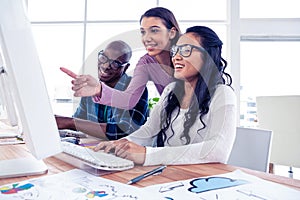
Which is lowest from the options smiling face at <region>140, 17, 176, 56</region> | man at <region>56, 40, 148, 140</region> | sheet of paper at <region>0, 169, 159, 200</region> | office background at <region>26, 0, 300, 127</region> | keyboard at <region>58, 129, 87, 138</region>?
sheet of paper at <region>0, 169, 159, 200</region>

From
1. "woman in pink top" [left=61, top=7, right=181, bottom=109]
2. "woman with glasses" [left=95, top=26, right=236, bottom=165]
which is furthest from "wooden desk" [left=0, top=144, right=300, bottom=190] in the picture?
"woman in pink top" [left=61, top=7, right=181, bottom=109]

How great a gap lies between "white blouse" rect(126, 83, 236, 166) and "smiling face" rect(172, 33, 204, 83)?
11 cm

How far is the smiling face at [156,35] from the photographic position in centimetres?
141

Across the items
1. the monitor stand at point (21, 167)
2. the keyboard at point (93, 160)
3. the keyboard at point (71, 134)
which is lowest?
the monitor stand at point (21, 167)

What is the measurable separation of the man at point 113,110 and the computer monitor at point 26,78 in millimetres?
667

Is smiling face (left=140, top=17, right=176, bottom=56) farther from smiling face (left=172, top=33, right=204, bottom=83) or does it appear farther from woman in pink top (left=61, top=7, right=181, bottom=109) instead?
smiling face (left=172, top=33, right=204, bottom=83)

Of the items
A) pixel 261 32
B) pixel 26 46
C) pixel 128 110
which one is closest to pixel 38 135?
pixel 26 46

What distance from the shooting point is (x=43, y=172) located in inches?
25.7

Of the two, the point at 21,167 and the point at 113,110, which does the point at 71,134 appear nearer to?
the point at 113,110

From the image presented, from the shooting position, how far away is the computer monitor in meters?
0.51

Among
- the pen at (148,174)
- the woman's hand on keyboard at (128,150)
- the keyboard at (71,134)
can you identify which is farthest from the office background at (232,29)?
the pen at (148,174)

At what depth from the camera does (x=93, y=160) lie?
0.68m

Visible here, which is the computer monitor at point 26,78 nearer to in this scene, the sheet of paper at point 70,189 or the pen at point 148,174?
the sheet of paper at point 70,189

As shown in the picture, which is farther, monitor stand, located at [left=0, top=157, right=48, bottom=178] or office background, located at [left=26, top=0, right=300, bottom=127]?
office background, located at [left=26, top=0, right=300, bottom=127]
